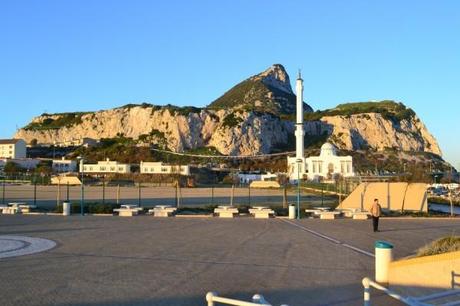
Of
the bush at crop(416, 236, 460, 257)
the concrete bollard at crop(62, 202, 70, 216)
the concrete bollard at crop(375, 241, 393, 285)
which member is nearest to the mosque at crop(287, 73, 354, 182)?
the concrete bollard at crop(62, 202, 70, 216)

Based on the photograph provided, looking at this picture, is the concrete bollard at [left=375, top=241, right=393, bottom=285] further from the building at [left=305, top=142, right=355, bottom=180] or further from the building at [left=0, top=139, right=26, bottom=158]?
the building at [left=0, top=139, right=26, bottom=158]

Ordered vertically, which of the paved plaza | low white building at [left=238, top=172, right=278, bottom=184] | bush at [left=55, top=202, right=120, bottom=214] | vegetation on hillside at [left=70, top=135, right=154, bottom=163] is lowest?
the paved plaza

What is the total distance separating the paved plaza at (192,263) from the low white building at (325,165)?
100 meters

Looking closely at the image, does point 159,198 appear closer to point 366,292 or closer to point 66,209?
point 66,209

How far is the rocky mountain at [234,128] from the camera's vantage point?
545ft

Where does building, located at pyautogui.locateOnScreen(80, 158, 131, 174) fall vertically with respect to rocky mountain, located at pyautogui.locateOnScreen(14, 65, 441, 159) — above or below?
below

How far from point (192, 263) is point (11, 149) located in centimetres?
15389

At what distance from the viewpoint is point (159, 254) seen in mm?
13883

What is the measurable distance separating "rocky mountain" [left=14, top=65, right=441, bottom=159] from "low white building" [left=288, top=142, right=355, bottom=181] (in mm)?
37560

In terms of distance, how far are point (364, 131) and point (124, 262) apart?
180 metres

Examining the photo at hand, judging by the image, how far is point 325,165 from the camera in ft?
415

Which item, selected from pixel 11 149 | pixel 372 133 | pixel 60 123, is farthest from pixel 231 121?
pixel 60 123

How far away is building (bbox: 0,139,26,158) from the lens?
153000mm

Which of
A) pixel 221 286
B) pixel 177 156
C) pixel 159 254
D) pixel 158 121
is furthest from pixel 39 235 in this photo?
pixel 158 121
